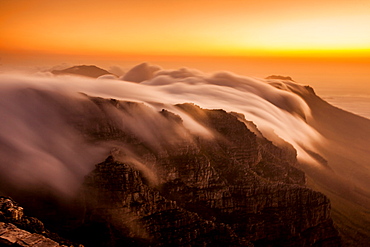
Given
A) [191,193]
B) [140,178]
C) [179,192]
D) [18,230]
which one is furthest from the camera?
[191,193]

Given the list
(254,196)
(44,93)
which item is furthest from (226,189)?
(44,93)

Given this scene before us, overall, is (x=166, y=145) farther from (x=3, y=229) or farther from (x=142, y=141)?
(x=3, y=229)

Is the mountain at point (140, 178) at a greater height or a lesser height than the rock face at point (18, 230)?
lesser

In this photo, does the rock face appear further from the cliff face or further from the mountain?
the cliff face

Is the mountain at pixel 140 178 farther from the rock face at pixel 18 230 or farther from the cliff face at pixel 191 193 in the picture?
the rock face at pixel 18 230

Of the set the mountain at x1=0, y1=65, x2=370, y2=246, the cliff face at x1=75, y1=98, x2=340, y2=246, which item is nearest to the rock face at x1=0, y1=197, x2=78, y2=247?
the mountain at x1=0, y1=65, x2=370, y2=246

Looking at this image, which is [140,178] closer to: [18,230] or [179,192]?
[179,192]

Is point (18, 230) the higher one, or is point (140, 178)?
point (18, 230)

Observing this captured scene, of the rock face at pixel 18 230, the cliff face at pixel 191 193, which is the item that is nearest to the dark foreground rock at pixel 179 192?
the cliff face at pixel 191 193

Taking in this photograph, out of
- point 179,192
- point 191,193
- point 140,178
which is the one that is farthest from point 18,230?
point 191,193
